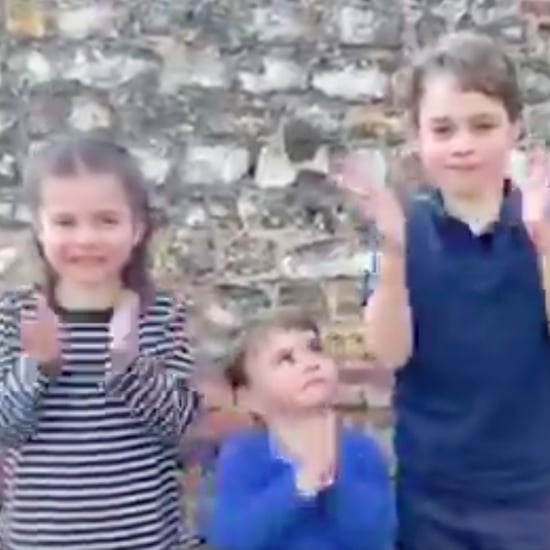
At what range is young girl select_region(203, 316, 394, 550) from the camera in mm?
2471

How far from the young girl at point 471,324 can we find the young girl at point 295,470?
0.10 m

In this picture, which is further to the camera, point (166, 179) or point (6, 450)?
point (166, 179)

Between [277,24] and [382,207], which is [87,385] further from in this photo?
[277,24]

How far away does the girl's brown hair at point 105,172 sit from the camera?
8.14 ft

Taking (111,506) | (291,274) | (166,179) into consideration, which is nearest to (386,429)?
(291,274)

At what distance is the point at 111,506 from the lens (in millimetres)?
2457

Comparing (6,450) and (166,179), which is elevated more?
(166,179)

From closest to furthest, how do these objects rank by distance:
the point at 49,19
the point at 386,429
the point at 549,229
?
the point at 549,229 < the point at 386,429 < the point at 49,19

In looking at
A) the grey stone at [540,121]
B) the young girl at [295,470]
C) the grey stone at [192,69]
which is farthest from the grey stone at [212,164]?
the young girl at [295,470]

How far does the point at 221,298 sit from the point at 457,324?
1.62m

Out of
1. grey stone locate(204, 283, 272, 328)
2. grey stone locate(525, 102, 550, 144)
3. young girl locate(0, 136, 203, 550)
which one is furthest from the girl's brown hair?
grey stone locate(525, 102, 550, 144)

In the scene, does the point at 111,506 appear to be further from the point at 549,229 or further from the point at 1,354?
the point at 549,229

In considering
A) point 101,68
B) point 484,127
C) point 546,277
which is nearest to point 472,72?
point 484,127

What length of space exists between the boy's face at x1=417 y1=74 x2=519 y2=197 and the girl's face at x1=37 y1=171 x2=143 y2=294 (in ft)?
1.58
